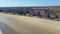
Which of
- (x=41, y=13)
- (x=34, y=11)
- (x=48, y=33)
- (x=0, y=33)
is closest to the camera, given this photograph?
(x=48, y=33)

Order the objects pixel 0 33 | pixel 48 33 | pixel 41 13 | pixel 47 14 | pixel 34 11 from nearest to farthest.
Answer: pixel 48 33, pixel 0 33, pixel 47 14, pixel 41 13, pixel 34 11

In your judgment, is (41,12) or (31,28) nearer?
(31,28)

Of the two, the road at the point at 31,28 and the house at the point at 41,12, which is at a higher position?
the road at the point at 31,28

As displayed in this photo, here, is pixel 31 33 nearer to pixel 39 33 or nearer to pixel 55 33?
pixel 39 33

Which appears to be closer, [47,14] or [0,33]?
[0,33]

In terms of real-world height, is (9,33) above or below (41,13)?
above

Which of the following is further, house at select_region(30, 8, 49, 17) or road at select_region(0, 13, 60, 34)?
house at select_region(30, 8, 49, 17)

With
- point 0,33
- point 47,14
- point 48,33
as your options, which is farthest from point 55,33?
point 47,14

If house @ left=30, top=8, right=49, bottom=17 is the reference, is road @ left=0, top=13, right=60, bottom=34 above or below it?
above

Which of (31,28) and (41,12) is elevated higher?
(31,28)

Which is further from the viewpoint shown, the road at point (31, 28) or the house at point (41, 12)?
the house at point (41, 12)
